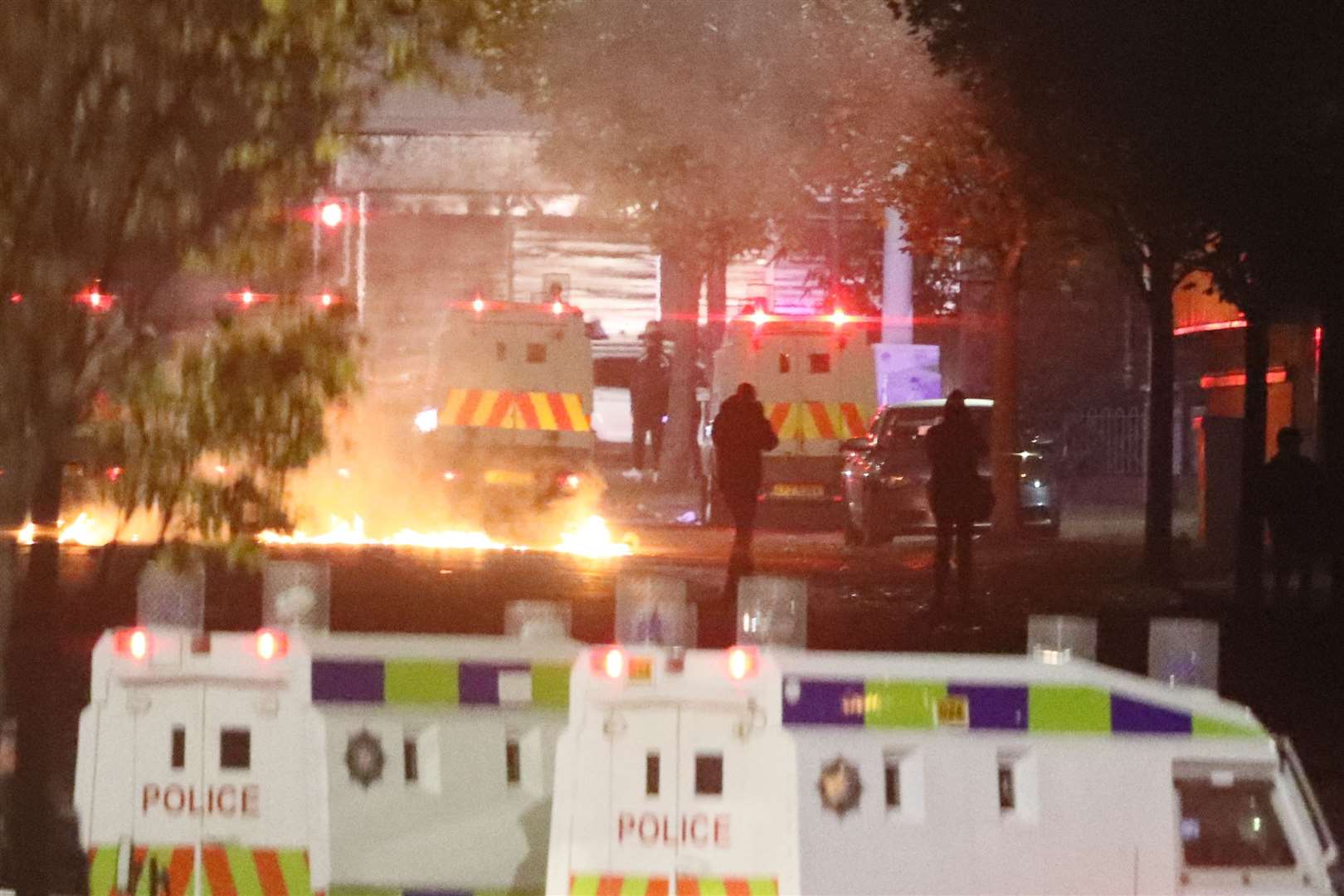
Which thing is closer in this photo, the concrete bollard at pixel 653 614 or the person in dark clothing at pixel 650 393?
the concrete bollard at pixel 653 614

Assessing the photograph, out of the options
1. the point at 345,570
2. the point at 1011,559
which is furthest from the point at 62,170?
the point at 1011,559

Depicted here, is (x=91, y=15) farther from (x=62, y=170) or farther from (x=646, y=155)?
(x=646, y=155)

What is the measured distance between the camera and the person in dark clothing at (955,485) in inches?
635

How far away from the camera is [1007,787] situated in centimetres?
612

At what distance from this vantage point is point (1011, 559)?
2139 cm

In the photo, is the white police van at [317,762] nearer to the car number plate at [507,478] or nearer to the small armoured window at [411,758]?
the small armoured window at [411,758]

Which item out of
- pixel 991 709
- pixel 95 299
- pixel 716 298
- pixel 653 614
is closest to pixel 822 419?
pixel 716 298

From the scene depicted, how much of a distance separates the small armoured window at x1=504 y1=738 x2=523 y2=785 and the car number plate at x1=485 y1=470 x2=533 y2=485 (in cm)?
Answer: 1500

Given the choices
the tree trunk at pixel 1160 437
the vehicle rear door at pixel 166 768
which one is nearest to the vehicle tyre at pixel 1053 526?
the tree trunk at pixel 1160 437

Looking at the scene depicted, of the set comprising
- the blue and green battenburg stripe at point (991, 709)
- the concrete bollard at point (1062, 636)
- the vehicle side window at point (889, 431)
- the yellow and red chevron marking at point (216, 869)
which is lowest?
the yellow and red chevron marking at point (216, 869)

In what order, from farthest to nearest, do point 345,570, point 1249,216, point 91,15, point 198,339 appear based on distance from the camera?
point 345,570
point 1249,216
point 198,339
point 91,15

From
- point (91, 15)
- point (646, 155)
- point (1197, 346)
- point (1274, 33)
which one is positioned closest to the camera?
point (91, 15)

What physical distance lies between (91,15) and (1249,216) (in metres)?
10.7

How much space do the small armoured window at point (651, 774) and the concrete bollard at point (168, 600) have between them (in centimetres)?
161
